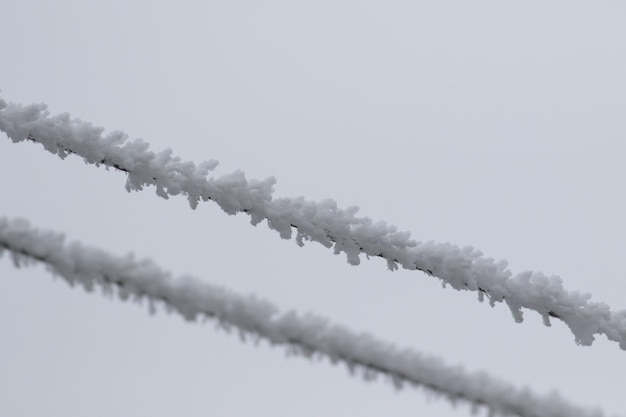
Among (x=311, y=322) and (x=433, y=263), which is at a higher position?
(x=433, y=263)

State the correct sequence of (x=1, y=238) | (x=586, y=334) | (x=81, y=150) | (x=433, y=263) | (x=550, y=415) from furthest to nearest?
(x=81, y=150) < (x=433, y=263) < (x=586, y=334) < (x=1, y=238) < (x=550, y=415)

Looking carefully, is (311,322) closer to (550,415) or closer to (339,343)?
(339,343)

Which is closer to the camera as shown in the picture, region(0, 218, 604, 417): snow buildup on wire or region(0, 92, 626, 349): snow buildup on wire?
region(0, 218, 604, 417): snow buildup on wire

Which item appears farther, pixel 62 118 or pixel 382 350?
pixel 62 118

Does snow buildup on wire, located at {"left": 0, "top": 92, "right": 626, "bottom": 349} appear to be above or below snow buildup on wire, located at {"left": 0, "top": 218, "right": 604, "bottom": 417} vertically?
above

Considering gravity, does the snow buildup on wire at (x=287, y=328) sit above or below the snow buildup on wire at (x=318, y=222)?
below

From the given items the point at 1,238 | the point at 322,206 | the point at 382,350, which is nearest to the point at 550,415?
the point at 382,350
